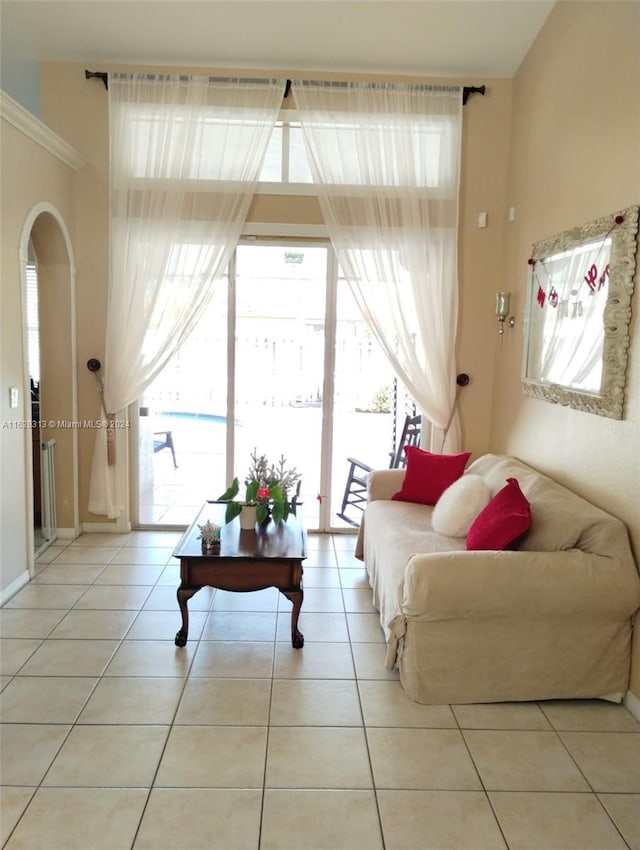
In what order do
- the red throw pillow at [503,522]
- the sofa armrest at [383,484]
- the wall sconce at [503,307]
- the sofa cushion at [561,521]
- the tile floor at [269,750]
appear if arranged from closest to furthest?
the tile floor at [269,750] < the sofa cushion at [561,521] < the red throw pillow at [503,522] < the sofa armrest at [383,484] < the wall sconce at [503,307]

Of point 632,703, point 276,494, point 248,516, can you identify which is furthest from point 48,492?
point 632,703

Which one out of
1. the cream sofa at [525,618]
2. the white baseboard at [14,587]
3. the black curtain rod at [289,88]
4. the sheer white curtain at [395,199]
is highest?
the black curtain rod at [289,88]

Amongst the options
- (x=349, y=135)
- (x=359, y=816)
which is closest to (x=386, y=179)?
(x=349, y=135)

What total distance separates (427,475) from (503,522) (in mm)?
1206

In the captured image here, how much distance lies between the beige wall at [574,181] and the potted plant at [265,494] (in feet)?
4.90

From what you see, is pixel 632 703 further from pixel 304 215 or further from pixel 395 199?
pixel 304 215

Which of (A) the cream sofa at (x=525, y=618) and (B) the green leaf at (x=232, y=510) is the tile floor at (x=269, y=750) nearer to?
(A) the cream sofa at (x=525, y=618)

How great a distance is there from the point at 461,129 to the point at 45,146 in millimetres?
2798

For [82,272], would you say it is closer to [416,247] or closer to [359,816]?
[416,247]

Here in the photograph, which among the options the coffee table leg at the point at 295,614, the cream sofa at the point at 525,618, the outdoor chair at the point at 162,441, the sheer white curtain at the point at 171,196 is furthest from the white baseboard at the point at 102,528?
the cream sofa at the point at 525,618

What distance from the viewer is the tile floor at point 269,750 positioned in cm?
190

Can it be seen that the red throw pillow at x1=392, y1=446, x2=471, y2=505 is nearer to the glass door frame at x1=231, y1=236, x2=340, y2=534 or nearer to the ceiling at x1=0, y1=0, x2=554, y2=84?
the glass door frame at x1=231, y1=236, x2=340, y2=534

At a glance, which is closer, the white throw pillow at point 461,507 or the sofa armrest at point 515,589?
the sofa armrest at point 515,589

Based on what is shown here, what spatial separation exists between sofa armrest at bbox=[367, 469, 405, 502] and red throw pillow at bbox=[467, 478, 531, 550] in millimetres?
1090
